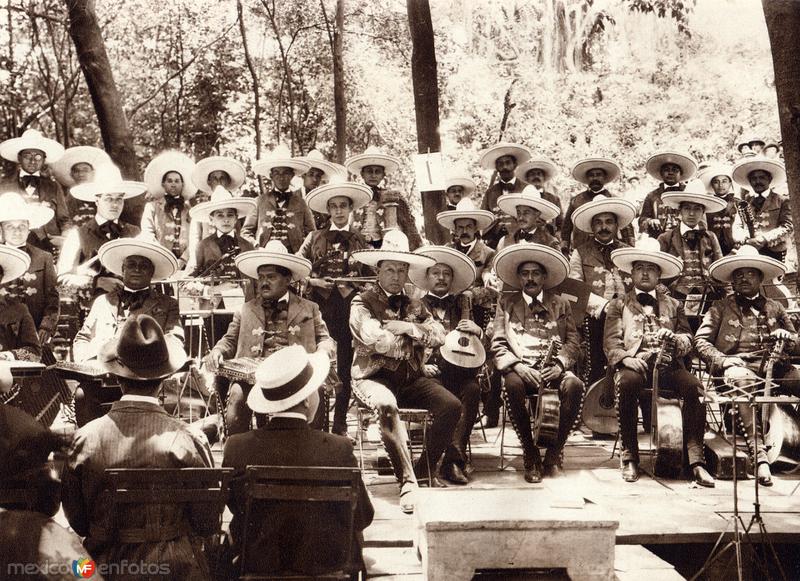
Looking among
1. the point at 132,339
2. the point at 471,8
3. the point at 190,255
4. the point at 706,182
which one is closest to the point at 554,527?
the point at 132,339

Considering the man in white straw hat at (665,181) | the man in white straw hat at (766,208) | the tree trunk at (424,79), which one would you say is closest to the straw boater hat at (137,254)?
the tree trunk at (424,79)

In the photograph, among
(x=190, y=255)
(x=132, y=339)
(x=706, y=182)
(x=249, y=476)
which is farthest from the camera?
(x=706, y=182)

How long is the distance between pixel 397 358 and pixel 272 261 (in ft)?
4.42

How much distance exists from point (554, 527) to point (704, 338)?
3934 millimetres

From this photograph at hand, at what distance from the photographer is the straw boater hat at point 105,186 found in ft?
29.2

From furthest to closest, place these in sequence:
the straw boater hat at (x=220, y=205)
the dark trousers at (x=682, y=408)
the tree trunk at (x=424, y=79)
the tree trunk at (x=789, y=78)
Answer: the tree trunk at (x=424, y=79)
the straw boater hat at (x=220, y=205)
the dark trousers at (x=682, y=408)
the tree trunk at (x=789, y=78)

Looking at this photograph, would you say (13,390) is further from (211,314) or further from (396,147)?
(396,147)

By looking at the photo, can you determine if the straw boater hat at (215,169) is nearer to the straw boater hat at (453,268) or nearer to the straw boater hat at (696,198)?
the straw boater hat at (453,268)

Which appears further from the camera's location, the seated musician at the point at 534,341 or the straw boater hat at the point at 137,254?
the straw boater hat at the point at 137,254

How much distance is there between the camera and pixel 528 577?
188 inches

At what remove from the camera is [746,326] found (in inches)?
311

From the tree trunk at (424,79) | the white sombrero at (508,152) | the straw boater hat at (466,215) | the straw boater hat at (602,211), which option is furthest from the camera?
the tree trunk at (424,79)

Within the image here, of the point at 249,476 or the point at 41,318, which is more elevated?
the point at 41,318

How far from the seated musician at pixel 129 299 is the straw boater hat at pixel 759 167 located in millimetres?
7216
